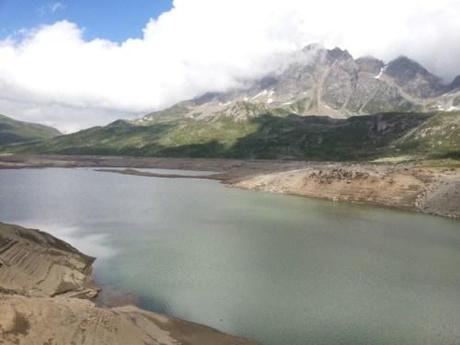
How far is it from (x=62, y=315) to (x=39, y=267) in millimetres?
17360

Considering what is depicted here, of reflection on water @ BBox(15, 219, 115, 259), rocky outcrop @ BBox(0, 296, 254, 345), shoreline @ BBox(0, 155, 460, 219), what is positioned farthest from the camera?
shoreline @ BBox(0, 155, 460, 219)

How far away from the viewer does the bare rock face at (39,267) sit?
43.6 m

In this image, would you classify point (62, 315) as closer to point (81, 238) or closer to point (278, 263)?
point (278, 263)

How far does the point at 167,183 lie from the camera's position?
6319 inches

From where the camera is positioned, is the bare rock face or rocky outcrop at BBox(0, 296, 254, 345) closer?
rocky outcrop at BBox(0, 296, 254, 345)

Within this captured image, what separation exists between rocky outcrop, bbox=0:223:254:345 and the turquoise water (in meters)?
3.24

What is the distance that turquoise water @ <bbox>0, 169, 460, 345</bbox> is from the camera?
1556 inches

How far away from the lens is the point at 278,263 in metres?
57.3

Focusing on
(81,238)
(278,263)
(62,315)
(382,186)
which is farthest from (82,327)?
(382,186)

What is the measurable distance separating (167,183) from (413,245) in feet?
333

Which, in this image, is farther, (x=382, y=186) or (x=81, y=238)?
(x=382, y=186)

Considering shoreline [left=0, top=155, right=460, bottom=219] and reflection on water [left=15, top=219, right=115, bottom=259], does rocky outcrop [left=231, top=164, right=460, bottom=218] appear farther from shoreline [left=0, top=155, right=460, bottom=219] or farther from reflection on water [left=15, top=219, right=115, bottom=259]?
reflection on water [left=15, top=219, right=115, bottom=259]

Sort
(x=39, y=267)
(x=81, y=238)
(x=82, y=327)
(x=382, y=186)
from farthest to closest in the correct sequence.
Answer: (x=382, y=186)
(x=81, y=238)
(x=39, y=267)
(x=82, y=327)

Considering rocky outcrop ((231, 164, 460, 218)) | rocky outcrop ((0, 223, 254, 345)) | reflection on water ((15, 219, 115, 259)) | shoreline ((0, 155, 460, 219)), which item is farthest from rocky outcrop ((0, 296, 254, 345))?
rocky outcrop ((231, 164, 460, 218))
